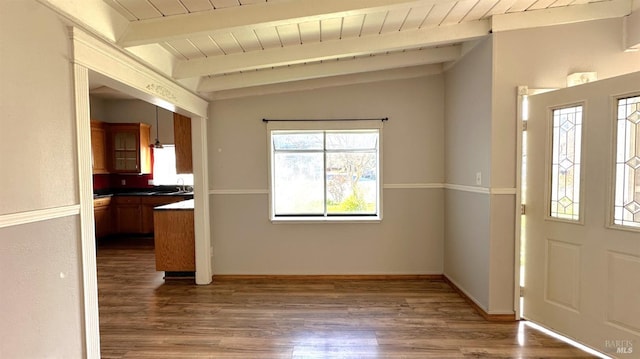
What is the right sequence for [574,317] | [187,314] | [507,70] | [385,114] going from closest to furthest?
[574,317] → [507,70] → [187,314] → [385,114]

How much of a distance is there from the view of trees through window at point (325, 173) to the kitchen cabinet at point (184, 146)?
42.4 inches

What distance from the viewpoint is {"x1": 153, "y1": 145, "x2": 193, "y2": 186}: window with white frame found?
6.62 metres

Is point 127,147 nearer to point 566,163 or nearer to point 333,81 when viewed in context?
point 333,81

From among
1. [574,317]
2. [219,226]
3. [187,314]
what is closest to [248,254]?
[219,226]

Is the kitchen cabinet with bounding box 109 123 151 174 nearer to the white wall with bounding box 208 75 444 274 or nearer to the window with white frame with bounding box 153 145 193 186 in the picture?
the window with white frame with bounding box 153 145 193 186

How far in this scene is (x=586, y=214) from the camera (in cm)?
238

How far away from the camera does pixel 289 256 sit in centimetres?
404

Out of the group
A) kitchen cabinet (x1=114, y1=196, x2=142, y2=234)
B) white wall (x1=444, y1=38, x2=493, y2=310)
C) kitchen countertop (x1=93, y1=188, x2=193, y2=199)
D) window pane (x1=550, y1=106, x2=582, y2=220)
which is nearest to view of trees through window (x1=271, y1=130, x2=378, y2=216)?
white wall (x1=444, y1=38, x2=493, y2=310)

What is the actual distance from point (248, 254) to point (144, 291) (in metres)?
1.25

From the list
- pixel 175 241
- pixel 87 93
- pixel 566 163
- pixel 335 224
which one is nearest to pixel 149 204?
pixel 175 241

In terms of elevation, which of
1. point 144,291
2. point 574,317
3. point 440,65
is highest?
point 440,65

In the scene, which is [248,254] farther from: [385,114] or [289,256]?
[385,114]

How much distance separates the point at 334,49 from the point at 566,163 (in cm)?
218

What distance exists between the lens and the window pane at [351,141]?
13.2 ft
